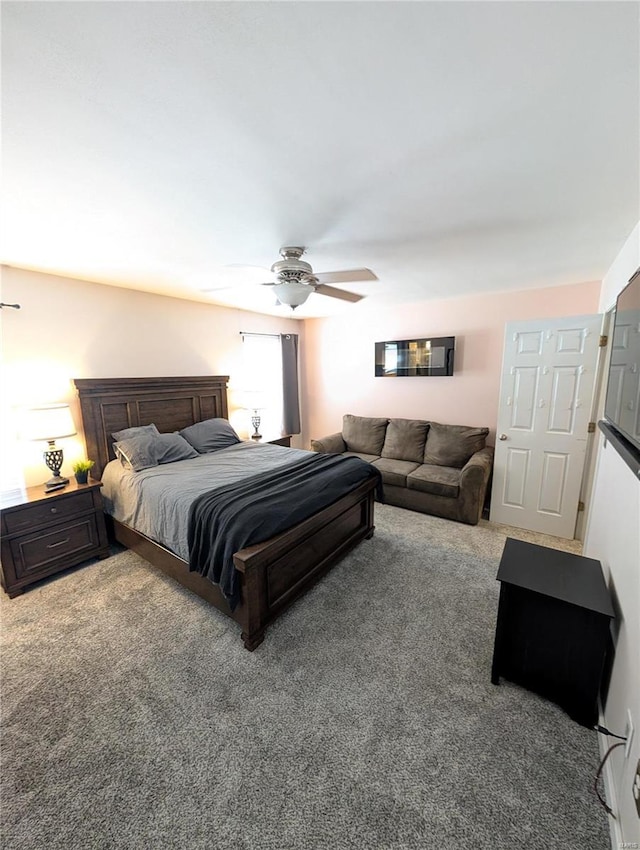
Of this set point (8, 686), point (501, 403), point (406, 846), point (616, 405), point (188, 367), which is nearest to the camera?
point (406, 846)

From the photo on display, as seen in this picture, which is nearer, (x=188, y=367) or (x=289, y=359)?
(x=188, y=367)

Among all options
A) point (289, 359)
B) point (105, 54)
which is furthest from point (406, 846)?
point (289, 359)

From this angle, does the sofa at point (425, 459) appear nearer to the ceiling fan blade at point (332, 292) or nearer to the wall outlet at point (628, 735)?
the ceiling fan blade at point (332, 292)

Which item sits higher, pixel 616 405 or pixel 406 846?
pixel 616 405

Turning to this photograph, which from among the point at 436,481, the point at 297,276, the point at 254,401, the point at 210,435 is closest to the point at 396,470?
the point at 436,481

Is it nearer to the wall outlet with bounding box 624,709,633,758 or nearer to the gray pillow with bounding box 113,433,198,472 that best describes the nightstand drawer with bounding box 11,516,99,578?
the gray pillow with bounding box 113,433,198,472

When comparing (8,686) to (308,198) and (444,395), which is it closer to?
(308,198)

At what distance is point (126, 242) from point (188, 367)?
→ 1.87m

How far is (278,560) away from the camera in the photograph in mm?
2070

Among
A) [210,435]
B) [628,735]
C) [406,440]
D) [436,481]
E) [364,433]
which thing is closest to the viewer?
[628,735]

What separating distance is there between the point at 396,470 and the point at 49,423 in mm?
3280

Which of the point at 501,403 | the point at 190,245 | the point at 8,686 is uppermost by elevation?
the point at 190,245

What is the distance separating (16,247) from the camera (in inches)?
86.0

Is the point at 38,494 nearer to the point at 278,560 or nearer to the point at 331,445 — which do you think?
the point at 278,560
